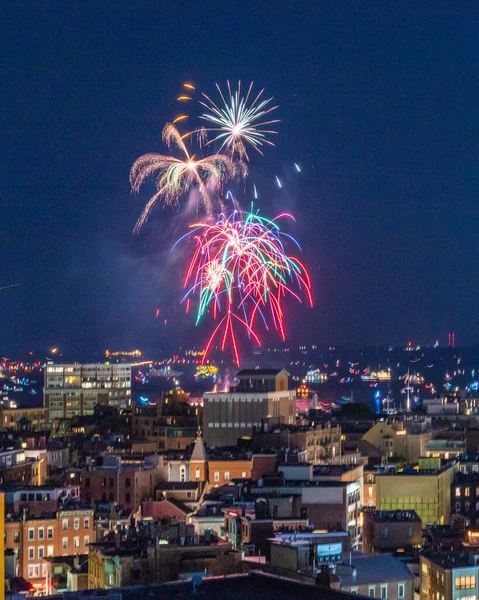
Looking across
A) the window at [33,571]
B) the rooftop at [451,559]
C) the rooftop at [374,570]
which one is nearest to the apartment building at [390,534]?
the rooftop at [451,559]

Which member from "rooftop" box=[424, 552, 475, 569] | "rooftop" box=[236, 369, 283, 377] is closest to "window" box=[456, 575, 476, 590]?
"rooftop" box=[424, 552, 475, 569]

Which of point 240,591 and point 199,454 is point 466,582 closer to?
point 240,591

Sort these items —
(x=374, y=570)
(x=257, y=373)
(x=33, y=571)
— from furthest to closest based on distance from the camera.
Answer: (x=257, y=373), (x=33, y=571), (x=374, y=570)

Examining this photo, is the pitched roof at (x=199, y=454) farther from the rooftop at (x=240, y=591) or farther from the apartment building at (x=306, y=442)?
the rooftop at (x=240, y=591)

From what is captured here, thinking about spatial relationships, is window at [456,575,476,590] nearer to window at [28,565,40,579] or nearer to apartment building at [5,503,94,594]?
apartment building at [5,503,94,594]

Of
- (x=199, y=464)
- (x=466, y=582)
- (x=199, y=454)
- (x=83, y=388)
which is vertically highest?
(x=83, y=388)

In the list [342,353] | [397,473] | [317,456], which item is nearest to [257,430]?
[317,456]

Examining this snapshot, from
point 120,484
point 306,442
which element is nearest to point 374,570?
point 120,484
